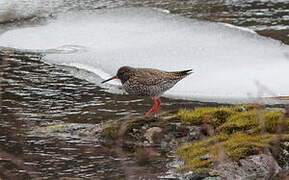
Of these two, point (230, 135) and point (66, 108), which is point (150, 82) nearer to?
point (230, 135)

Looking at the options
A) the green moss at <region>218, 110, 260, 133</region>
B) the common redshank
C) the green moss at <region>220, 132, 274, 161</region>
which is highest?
the common redshank

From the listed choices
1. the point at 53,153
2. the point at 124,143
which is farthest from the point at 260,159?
the point at 53,153

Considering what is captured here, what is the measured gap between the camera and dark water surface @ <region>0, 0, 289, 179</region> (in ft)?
21.0

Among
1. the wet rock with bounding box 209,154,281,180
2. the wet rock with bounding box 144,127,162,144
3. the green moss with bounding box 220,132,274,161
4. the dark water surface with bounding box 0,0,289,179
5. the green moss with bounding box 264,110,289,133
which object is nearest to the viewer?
the wet rock with bounding box 209,154,281,180

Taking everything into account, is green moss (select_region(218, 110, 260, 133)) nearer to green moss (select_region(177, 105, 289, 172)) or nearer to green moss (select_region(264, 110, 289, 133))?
green moss (select_region(177, 105, 289, 172))

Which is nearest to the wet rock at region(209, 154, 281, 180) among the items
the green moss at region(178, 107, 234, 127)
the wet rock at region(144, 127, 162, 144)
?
the green moss at region(178, 107, 234, 127)

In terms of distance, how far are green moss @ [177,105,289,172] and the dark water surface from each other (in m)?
0.36

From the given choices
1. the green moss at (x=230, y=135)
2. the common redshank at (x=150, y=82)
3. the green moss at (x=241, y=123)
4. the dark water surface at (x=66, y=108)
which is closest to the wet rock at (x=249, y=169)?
the green moss at (x=230, y=135)

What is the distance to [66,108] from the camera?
9039mm

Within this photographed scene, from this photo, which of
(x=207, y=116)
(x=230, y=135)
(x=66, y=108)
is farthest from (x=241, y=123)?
(x=66, y=108)

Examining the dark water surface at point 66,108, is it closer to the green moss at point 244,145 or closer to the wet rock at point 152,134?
the wet rock at point 152,134

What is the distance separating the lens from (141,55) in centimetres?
1175

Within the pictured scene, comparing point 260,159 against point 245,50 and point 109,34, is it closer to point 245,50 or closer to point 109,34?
point 245,50

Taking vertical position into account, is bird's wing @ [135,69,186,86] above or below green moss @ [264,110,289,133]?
above
